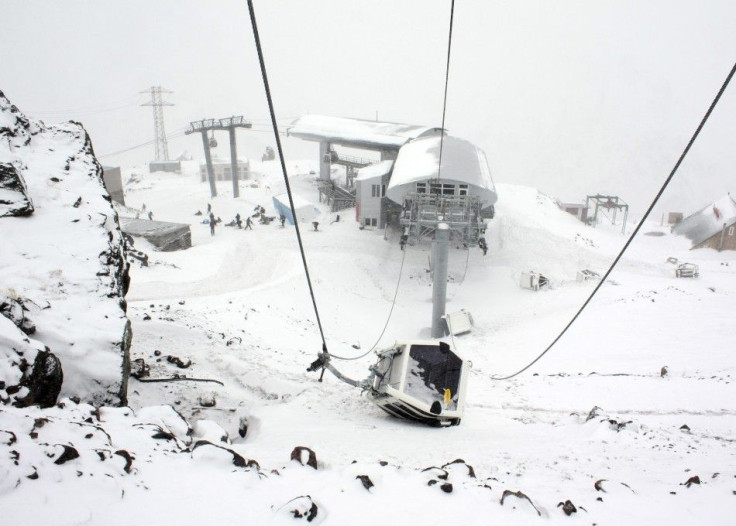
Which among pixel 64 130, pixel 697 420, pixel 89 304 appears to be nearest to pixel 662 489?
pixel 697 420

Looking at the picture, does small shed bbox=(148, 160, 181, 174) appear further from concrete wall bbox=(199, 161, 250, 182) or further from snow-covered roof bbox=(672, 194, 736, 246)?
snow-covered roof bbox=(672, 194, 736, 246)

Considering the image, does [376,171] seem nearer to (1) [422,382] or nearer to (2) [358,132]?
(2) [358,132]

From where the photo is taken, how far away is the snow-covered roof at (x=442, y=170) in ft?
89.3

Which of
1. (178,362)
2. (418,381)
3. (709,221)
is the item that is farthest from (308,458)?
(709,221)

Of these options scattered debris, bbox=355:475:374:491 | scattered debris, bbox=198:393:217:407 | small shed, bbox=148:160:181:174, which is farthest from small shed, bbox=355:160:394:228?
small shed, bbox=148:160:181:174

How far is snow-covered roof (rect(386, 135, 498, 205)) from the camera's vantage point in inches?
1072

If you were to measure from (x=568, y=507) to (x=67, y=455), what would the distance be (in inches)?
230

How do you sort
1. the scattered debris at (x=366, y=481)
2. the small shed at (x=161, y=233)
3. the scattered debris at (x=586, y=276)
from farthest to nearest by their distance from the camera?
the scattered debris at (x=586, y=276), the small shed at (x=161, y=233), the scattered debris at (x=366, y=481)

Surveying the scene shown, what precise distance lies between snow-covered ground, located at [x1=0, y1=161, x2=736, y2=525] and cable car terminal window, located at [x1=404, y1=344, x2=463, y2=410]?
82 cm

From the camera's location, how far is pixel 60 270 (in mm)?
8469

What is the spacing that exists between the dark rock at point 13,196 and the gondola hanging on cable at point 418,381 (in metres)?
7.10

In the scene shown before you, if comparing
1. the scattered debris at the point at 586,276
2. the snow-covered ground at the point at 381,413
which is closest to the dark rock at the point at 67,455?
the snow-covered ground at the point at 381,413

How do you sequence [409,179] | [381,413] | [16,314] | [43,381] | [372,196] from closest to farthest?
[43,381], [16,314], [381,413], [409,179], [372,196]

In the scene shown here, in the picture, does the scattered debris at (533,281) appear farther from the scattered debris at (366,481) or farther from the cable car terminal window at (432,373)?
the scattered debris at (366,481)
